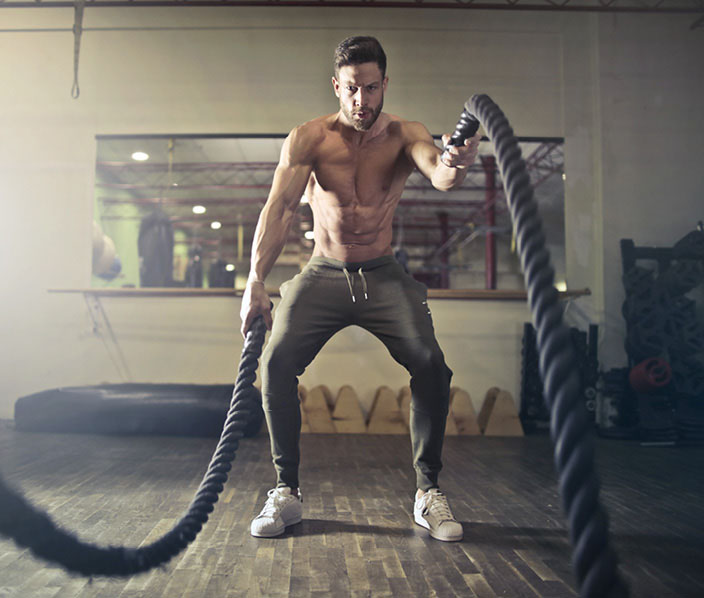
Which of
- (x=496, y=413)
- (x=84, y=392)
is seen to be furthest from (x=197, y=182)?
(x=496, y=413)

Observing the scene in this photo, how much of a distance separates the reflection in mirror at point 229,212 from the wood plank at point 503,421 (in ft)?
6.65

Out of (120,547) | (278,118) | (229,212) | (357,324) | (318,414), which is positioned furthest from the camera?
(229,212)

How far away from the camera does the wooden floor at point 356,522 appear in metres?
1.30

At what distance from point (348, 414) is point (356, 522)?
2.26 meters

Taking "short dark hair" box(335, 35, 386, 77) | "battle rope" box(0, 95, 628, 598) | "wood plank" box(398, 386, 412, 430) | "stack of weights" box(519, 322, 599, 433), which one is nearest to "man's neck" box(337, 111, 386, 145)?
"short dark hair" box(335, 35, 386, 77)

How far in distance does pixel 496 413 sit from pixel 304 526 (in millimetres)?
2637

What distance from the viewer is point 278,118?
457 cm

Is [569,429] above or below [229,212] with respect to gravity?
below

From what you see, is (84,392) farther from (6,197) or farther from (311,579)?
(311,579)

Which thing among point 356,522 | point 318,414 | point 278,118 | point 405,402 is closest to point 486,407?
point 405,402

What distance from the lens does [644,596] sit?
1251 millimetres

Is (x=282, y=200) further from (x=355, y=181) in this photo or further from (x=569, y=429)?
(x=569, y=429)

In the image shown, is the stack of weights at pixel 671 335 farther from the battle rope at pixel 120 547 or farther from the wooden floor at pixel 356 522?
the battle rope at pixel 120 547

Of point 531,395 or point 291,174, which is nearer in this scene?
point 291,174
